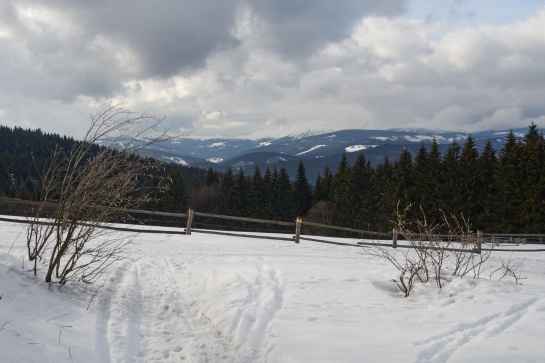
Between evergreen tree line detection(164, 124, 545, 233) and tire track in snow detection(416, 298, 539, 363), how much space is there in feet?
64.2

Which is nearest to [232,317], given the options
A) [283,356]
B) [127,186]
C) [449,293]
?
[283,356]

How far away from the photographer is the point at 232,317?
4.76 meters

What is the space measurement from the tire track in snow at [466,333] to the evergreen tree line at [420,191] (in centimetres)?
1956

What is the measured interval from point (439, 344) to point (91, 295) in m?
4.48

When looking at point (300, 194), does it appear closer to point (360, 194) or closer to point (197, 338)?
point (360, 194)

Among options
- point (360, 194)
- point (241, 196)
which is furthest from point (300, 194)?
point (360, 194)

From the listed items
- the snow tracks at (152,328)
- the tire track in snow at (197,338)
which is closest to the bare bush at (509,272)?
the tire track in snow at (197,338)

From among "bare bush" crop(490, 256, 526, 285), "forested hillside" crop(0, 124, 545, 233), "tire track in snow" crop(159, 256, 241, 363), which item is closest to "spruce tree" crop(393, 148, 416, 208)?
"forested hillside" crop(0, 124, 545, 233)

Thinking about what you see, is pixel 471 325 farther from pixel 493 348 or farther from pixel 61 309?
pixel 61 309

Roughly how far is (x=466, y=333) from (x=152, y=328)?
11.6 feet

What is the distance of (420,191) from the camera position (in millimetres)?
42344

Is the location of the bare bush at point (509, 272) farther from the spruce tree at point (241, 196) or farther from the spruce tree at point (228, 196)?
the spruce tree at point (228, 196)

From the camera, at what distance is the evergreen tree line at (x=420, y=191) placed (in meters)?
34.9

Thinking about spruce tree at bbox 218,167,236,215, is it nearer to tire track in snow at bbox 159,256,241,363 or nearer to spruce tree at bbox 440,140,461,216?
spruce tree at bbox 440,140,461,216
